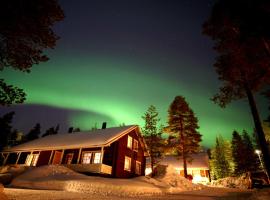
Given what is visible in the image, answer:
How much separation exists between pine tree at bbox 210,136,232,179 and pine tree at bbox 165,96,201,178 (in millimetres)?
23270

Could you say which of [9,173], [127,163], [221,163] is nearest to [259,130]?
[127,163]

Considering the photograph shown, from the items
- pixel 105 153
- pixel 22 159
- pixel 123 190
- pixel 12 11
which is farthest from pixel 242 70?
pixel 22 159

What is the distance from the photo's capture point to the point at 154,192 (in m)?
15.4

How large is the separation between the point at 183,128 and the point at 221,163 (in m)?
26.5

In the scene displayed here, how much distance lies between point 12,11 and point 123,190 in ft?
43.8

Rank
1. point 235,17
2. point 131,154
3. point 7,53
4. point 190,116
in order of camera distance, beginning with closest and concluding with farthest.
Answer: point 7,53
point 235,17
point 131,154
point 190,116

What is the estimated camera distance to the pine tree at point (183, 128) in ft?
109

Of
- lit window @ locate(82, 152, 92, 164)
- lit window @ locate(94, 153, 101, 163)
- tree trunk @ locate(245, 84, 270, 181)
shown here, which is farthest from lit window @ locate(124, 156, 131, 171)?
tree trunk @ locate(245, 84, 270, 181)

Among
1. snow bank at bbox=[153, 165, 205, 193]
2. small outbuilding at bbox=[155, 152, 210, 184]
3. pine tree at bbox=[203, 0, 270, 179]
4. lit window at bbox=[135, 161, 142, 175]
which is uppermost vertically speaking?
pine tree at bbox=[203, 0, 270, 179]

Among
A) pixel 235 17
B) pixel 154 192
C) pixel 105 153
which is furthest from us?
pixel 105 153

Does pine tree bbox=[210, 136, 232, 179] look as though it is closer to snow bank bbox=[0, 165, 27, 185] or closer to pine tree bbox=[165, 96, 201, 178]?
pine tree bbox=[165, 96, 201, 178]

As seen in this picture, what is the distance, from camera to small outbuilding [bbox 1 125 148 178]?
2281 cm

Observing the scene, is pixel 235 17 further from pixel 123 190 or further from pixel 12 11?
pixel 123 190

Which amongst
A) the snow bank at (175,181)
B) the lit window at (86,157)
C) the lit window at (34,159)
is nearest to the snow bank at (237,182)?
the snow bank at (175,181)
